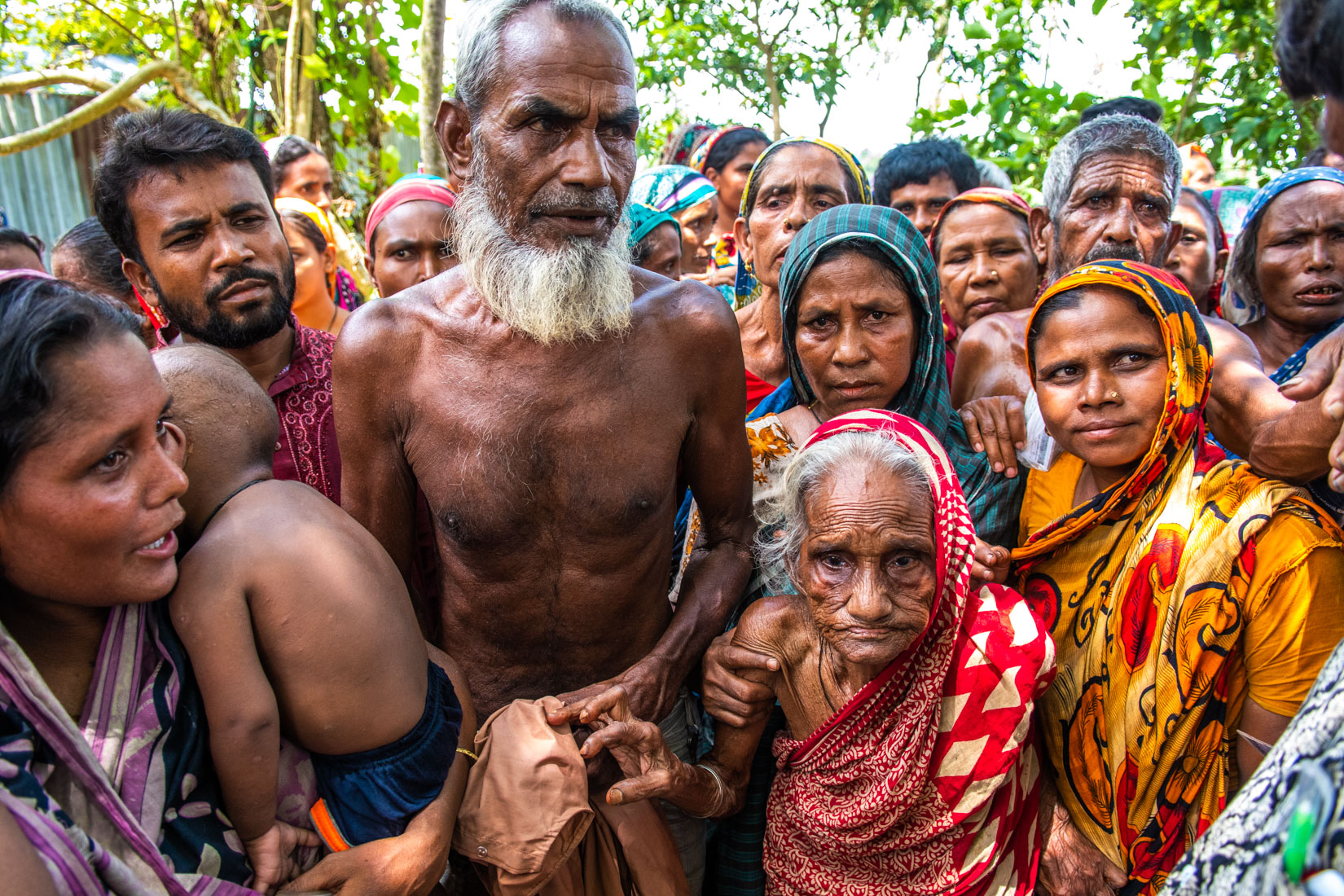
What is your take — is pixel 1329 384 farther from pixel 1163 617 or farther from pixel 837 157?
pixel 837 157

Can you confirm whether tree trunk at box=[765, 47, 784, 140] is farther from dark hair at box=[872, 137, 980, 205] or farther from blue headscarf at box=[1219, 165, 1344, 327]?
blue headscarf at box=[1219, 165, 1344, 327]

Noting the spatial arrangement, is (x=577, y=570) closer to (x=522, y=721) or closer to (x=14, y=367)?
(x=522, y=721)

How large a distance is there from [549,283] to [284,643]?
1060mm

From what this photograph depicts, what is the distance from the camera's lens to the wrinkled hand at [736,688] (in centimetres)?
222

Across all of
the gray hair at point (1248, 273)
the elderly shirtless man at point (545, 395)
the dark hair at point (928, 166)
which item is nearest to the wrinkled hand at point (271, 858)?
the elderly shirtless man at point (545, 395)

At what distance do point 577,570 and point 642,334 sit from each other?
65 cm

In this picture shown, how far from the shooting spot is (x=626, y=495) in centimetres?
225

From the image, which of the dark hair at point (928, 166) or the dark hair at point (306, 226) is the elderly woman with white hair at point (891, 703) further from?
the dark hair at point (306, 226)

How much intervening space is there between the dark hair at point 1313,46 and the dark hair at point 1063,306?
81cm

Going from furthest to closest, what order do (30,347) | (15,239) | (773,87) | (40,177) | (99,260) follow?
(40,177)
(773,87)
(99,260)
(15,239)
(30,347)

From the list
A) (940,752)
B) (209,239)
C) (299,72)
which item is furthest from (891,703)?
(299,72)

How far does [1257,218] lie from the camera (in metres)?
3.15

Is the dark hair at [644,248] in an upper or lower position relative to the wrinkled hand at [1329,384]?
lower

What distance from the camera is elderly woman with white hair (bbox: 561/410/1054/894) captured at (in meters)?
2.10
